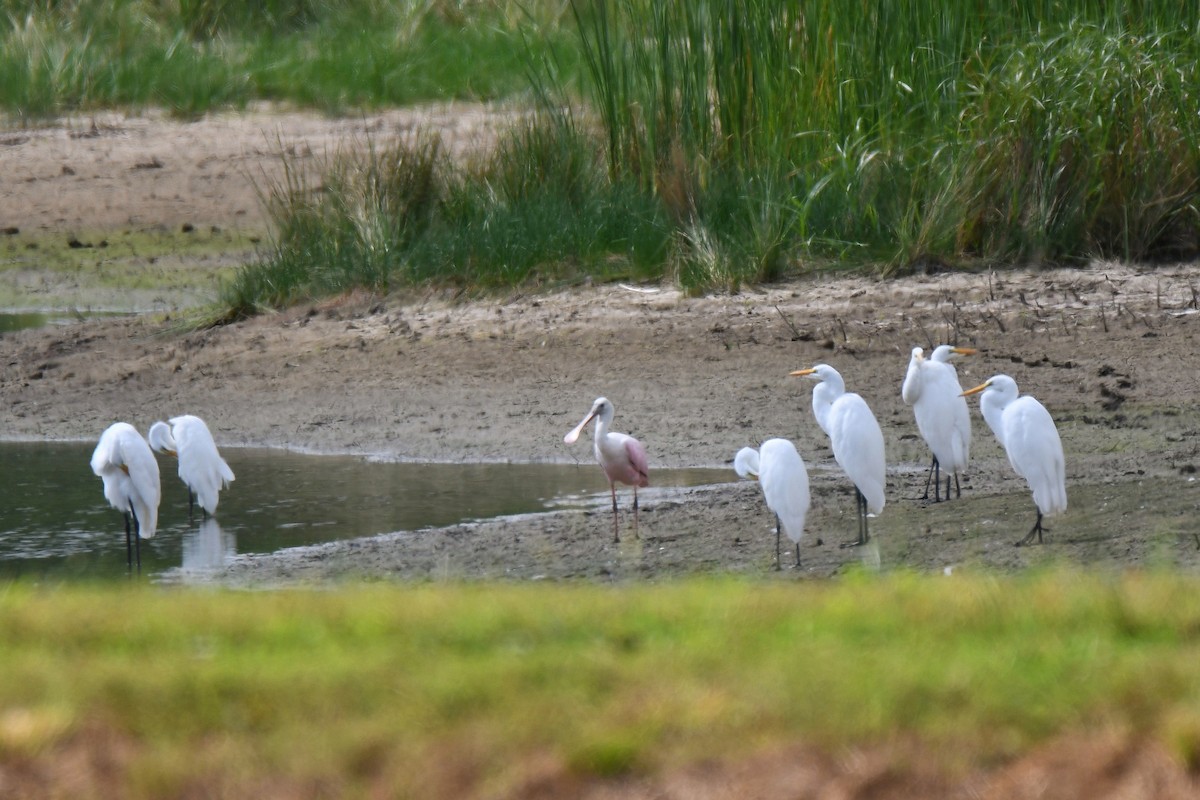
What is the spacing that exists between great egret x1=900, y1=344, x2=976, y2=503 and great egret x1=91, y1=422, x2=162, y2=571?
325cm

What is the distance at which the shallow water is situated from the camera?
300 inches

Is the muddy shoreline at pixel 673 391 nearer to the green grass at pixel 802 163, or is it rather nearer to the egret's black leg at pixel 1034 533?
the egret's black leg at pixel 1034 533

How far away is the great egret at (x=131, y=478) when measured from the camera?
25.0 feet

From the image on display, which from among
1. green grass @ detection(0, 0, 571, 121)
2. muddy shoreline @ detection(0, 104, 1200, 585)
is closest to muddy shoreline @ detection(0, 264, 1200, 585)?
muddy shoreline @ detection(0, 104, 1200, 585)

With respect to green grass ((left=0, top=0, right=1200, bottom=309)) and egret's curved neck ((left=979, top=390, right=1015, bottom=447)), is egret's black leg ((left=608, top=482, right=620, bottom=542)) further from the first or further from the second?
green grass ((left=0, top=0, right=1200, bottom=309))

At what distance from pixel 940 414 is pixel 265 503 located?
3.18 m

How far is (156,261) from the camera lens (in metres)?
14.7

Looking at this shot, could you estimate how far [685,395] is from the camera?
982 cm

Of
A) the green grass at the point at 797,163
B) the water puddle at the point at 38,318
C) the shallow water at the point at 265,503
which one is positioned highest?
the green grass at the point at 797,163

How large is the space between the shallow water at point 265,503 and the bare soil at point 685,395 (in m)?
0.24

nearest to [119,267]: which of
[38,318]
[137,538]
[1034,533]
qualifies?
[38,318]

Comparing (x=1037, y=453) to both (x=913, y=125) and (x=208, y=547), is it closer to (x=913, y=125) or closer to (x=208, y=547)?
(x=208, y=547)

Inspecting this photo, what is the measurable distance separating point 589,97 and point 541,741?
1003 centimetres

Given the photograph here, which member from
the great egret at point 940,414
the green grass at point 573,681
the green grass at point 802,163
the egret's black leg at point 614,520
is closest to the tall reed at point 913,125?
the green grass at point 802,163
